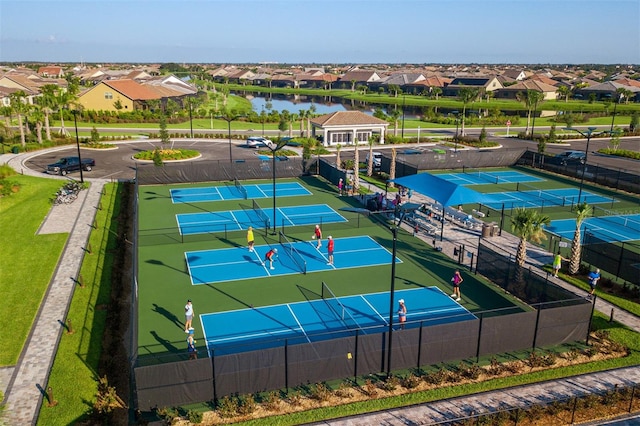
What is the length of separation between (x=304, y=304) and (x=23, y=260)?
14994 millimetres

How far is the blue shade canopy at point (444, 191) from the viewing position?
29.0m

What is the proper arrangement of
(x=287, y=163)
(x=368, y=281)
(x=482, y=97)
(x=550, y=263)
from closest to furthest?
1. (x=368, y=281)
2. (x=550, y=263)
3. (x=287, y=163)
4. (x=482, y=97)

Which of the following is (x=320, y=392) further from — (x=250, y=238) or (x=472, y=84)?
(x=472, y=84)

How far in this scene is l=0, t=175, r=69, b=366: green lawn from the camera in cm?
1881

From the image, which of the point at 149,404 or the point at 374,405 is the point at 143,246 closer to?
the point at 149,404

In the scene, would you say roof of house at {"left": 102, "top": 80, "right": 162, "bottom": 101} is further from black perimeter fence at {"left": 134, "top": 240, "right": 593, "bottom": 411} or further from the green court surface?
black perimeter fence at {"left": 134, "top": 240, "right": 593, "bottom": 411}

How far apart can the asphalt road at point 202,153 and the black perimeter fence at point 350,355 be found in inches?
1305

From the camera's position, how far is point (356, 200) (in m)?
37.8

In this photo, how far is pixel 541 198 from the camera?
39.1 metres

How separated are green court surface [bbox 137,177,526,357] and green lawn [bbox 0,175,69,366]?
163 inches

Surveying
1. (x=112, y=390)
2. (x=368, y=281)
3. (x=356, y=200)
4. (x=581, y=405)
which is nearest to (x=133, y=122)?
(x=356, y=200)

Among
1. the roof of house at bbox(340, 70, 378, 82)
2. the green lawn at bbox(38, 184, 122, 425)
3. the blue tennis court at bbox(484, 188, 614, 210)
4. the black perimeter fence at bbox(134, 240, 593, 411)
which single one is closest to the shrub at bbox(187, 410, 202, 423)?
the black perimeter fence at bbox(134, 240, 593, 411)

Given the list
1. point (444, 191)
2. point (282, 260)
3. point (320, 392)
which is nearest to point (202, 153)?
point (444, 191)

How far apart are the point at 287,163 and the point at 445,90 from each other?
4296 inches
